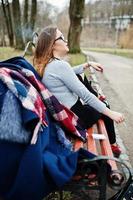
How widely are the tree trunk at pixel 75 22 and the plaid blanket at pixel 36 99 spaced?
69.7ft

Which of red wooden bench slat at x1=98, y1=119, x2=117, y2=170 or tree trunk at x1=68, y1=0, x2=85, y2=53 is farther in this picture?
tree trunk at x1=68, y1=0, x2=85, y2=53

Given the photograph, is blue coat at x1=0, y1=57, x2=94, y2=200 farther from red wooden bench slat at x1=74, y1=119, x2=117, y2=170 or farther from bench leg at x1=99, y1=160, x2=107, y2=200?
red wooden bench slat at x1=74, y1=119, x2=117, y2=170

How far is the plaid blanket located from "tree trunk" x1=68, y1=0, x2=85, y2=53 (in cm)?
2124

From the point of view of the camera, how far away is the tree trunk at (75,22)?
25344mm

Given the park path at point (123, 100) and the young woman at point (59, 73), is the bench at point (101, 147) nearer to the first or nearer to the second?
the young woman at point (59, 73)

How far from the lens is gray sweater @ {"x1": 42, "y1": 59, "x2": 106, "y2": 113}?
4621 millimetres

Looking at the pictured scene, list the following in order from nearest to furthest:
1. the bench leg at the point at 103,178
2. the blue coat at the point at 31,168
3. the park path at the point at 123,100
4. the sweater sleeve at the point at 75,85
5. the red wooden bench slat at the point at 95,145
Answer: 1. the blue coat at the point at 31,168
2. the bench leg at the point at 103,178
3. the red wooden bench slat at the point at 95,145
4. the sweater sleeve at the point at 75,85
5. the park path at the point at 123,100

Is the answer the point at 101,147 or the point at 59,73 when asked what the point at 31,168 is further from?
the point at 59,73

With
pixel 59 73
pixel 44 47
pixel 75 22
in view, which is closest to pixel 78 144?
pixel 59 73

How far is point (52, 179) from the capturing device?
11.6ft

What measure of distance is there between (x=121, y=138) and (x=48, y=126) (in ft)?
10.9

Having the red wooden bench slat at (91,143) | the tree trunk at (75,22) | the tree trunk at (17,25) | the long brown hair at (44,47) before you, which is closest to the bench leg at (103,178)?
the red wooden bench slat at (91,143)

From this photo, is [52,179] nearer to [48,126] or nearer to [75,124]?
[48,126]

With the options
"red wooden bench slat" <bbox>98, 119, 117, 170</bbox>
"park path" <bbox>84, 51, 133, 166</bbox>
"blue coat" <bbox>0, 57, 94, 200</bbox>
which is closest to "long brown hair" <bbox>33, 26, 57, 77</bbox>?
"red wooden bench slat" <bbox>98, 119, 117, 170</bbox>
